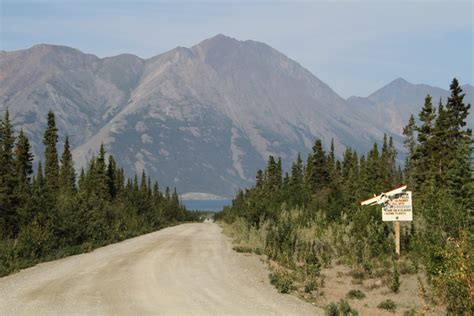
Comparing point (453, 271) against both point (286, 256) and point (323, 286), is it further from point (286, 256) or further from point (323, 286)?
point (286, 256)

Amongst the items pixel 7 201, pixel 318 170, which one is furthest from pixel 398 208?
pixel 318 170

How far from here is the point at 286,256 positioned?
20609mm

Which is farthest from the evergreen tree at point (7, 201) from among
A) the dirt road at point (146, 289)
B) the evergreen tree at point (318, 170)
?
the evergreen tree at point (318, 170)

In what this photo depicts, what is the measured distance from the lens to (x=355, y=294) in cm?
1448

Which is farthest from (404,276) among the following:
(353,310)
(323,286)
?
(353,310)

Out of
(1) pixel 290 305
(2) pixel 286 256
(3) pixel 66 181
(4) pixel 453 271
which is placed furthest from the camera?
(3) pixel 66 181

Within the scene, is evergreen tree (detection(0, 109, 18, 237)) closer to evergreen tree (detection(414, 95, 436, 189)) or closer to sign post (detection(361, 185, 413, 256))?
sign post (detection(361, 185, 413, 256))

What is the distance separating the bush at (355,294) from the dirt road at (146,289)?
172 centimetres

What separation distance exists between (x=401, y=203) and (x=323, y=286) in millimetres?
5539

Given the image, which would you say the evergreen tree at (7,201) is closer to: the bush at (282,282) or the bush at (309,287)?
the bush at (282,282)

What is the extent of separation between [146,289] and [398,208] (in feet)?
32.9

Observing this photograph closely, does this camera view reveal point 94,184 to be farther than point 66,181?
No

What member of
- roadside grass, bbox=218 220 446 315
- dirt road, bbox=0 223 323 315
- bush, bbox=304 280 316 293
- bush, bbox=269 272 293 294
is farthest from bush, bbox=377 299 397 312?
bush, bbox=269 272 293 294

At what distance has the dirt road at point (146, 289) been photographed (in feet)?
40.2
